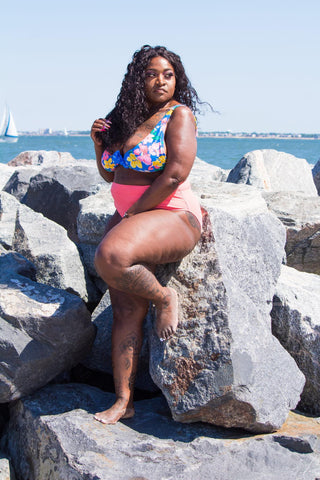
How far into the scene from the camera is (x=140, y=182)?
3.58 m

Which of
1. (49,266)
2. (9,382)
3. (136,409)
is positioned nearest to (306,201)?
(49,266)

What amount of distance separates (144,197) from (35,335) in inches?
45.7

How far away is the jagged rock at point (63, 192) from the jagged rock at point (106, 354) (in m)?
2.59

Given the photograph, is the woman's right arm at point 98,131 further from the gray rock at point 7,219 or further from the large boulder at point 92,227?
the gray rock at point 7,219

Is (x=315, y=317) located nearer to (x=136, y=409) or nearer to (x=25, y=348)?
(x=136, y=409)

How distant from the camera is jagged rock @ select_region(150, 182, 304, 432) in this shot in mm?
3344

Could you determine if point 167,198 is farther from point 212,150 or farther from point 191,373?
point 212,150

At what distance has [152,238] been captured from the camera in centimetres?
334

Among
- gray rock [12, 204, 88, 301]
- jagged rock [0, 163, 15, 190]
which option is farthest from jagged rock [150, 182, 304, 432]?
jagged rock [0, 163, 15, 190]

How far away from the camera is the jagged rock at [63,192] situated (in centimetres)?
712

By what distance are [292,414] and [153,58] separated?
2.57 m

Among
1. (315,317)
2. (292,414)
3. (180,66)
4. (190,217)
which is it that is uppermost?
(180,66)

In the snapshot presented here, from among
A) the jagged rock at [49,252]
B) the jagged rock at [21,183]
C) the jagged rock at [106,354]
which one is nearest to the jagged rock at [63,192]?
the jagged rock at [21,183]

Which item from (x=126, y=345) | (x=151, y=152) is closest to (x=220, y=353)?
(x=126, y=345)
